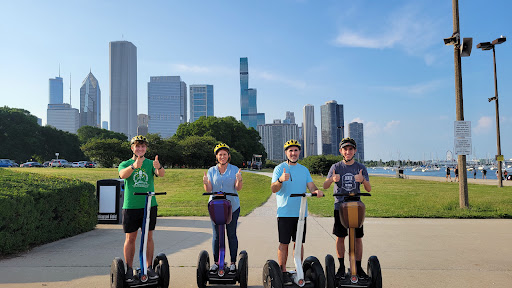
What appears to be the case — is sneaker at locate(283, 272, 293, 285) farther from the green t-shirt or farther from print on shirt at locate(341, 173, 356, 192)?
the green t-shirt

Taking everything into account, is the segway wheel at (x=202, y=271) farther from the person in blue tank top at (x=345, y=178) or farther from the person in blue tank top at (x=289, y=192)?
the person in blue tank top at (x=345, y=178)

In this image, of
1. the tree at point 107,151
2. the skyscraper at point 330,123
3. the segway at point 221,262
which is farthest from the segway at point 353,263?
the skyscraper at point 330,123

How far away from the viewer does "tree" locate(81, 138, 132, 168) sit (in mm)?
46188

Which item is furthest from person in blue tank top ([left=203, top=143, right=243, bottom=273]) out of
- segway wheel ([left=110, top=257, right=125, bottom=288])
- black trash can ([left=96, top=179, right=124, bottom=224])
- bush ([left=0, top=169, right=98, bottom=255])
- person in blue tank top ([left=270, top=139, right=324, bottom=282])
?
black trash can ([left=96, top=179, right=124, bottom=224])

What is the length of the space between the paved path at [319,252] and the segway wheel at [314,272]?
0.94 meters

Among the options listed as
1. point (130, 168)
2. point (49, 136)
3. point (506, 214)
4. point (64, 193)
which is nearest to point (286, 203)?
point (130, 168)

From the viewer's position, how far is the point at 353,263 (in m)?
4.07

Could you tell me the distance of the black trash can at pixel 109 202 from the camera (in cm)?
→ 988

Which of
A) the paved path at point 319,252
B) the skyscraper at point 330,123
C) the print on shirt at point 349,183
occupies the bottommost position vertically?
the paved path at point 319,252

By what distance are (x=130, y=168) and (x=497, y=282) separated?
5.05m

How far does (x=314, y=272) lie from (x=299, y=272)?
7.2 inches

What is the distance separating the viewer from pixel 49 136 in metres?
74.1

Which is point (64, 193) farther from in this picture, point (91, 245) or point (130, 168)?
point (130, 168)

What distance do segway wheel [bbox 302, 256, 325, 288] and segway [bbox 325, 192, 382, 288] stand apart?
229 millimetres
